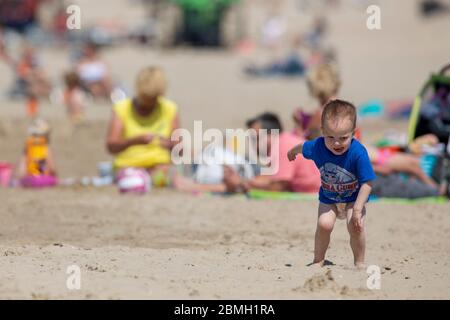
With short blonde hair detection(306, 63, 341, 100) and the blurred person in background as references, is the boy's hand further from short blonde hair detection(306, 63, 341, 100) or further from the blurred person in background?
the blurred person in background

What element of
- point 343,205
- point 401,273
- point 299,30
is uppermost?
point 299,30

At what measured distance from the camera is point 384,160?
867cm

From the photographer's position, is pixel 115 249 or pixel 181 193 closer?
pixel 115 249

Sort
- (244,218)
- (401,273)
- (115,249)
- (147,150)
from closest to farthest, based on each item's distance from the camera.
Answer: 1. (401,273)
2. (115,249)
3. (244,218)
4. (147,150)

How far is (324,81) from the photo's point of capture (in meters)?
8.30

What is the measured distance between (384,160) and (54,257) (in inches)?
141

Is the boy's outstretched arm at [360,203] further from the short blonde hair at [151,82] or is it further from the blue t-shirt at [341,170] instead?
the short blonde hair at [151,82]

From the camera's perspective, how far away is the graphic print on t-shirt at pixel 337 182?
586 centimetres

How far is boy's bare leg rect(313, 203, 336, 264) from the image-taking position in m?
5.89

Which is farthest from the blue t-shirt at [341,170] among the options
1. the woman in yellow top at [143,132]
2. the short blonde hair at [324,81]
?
the woman in yellow top at [143,132]
